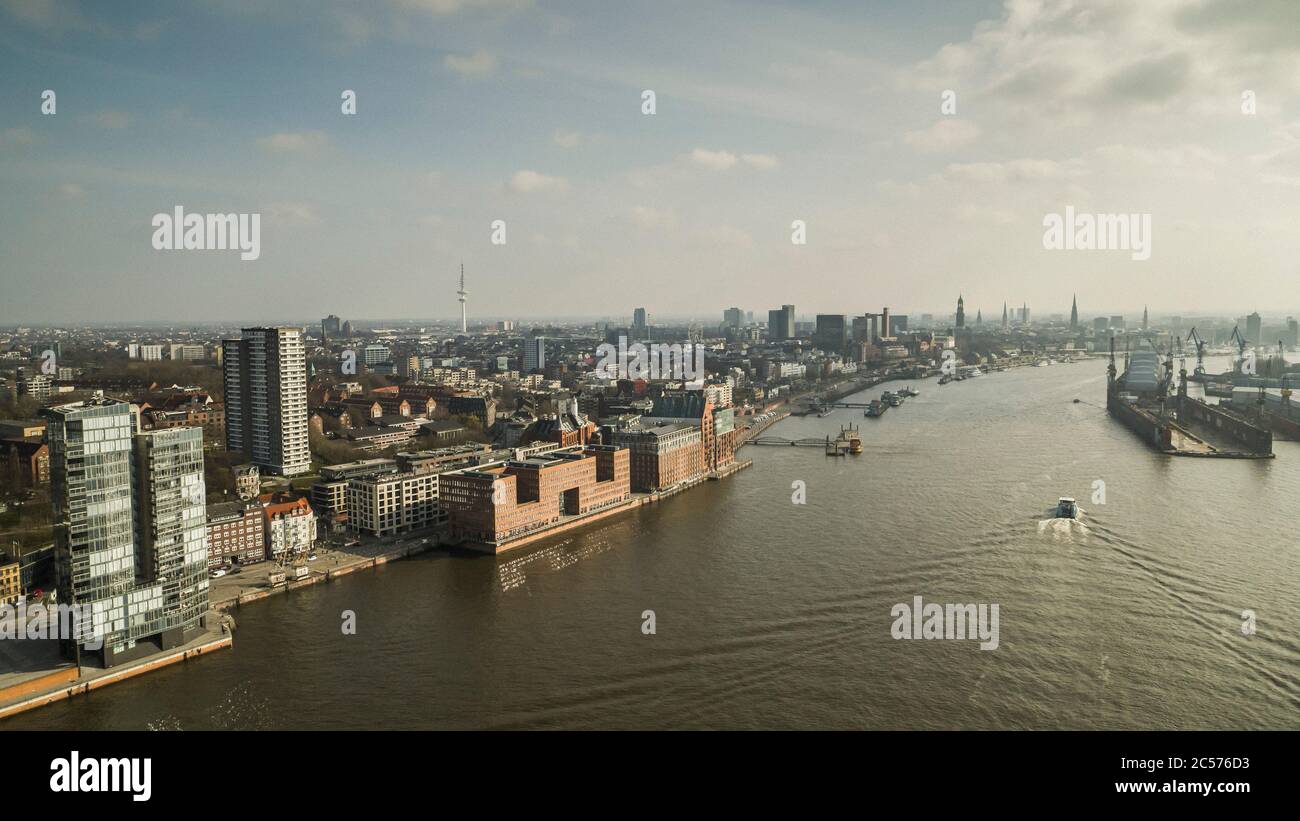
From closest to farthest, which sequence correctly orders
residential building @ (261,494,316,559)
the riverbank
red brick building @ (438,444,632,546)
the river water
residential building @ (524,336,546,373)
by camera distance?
the river water < the riverbank < residential building @ (261,494,316,559) < red brick building @ (438,444,632,546) < residential building @ (524,336,546,373)

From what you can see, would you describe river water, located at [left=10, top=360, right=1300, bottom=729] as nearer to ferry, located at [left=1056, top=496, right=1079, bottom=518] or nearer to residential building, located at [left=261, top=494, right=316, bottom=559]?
ferry, located at [left=1056, top=496, right=1079, bottom=518]

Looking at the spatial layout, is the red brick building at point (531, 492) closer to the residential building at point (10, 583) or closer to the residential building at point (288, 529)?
the residential building at point (288, 529)

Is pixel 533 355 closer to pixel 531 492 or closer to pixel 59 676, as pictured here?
pixel 531 492

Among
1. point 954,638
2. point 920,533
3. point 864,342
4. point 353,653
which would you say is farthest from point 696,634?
point 864,342

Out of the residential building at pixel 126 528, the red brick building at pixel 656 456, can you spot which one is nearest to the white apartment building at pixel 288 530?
the residential building at pixel 126 528

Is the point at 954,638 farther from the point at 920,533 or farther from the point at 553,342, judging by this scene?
the point at 553,342

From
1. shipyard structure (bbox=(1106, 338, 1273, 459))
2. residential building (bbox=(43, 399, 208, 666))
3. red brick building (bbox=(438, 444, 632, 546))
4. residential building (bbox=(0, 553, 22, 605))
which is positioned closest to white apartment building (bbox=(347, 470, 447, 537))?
red brick building (bbox=(438, 444, 632, 546))
